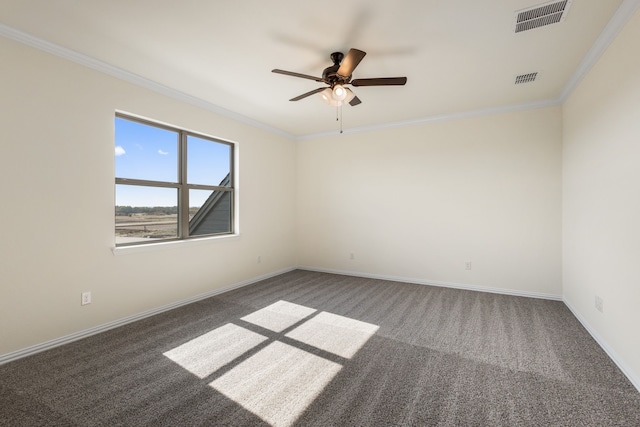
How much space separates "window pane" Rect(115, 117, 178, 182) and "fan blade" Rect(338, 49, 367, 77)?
7.83 ft

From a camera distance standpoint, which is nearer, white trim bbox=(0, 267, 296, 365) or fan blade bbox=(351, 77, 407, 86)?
white trim bbox=(0, 267, 296, 365)

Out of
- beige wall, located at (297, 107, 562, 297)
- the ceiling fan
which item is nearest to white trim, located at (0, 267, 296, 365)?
beige wall, located at (297, 107, 562, 297)

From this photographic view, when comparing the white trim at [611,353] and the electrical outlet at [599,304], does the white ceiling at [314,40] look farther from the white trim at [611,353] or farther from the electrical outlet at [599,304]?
the white trim at [611,353]

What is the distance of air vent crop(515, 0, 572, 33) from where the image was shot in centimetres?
200

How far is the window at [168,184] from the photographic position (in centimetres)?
313

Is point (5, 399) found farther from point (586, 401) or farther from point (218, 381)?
point (586, 401)

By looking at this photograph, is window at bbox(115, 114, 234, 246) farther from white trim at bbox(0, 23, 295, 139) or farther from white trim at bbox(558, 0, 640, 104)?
white trim at bbox(558, 0, 640, 104)

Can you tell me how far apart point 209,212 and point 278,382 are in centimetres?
283

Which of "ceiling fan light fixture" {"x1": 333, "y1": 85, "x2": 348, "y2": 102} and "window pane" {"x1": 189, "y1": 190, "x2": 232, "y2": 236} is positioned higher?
"ceiling fan light fixture" {"x1": 333, "y1": 85, "x2": 348, "y2": 102}

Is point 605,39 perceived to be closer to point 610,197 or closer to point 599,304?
point 610,197

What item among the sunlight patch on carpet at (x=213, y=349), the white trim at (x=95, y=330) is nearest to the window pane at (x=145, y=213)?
the white trim at (x=95, y=330)

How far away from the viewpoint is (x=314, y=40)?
2.42 metres

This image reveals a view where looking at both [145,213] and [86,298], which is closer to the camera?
[86,298]

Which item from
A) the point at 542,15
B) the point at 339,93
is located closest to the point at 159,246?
the point at 339,93
